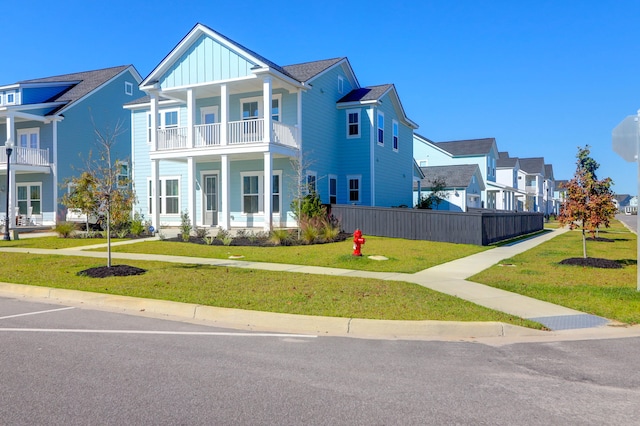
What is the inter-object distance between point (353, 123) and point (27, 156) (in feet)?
62.9

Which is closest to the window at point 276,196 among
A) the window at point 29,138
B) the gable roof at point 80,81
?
the gable roof at point 80,81

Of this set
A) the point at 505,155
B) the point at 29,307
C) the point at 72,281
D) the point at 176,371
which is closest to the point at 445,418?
Answer: the point at 176,371

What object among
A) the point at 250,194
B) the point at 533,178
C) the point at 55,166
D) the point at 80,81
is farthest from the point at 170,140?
the point at 533,178

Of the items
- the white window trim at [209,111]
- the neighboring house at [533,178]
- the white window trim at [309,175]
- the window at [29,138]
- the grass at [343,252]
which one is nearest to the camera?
the grass at [343,252]

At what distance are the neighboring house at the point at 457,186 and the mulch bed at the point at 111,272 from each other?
30.6m

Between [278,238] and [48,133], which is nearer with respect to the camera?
[278,238]

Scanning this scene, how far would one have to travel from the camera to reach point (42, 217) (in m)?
31.0

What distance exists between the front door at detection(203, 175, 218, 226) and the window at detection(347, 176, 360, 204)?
7.12 m

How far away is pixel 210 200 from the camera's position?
26.1 meters

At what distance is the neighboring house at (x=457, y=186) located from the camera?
4172cm

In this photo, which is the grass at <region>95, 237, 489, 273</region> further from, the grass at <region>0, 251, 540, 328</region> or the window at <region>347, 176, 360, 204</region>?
the window at <region>347, 176, 360, 204</region>

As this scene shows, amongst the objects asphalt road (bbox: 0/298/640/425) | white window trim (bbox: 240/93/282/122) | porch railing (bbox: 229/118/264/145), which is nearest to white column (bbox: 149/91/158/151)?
porch railing (bbox: 229/118/264/145)

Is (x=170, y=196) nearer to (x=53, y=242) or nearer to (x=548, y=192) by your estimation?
(x=53, y=242)

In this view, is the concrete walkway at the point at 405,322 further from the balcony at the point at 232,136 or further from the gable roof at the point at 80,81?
the gable roof at the point at 80,81
